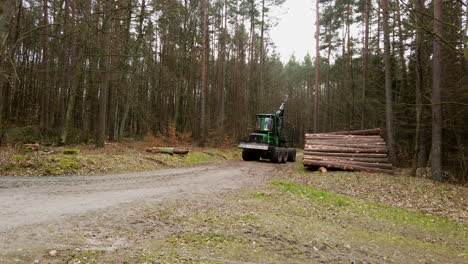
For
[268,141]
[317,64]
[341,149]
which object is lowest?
[341,149]

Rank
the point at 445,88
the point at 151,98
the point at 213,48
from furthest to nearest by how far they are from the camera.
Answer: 1. the point at 151,98
2. the point at 213,48
3. the point at 445,88

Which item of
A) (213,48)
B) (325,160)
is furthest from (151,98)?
(325,160)

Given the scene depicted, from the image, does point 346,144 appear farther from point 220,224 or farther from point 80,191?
point 80,191

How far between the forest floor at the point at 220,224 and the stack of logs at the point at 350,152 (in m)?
4.57

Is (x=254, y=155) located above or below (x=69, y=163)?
below

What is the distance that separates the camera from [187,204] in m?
6.46

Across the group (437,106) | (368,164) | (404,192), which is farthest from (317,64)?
(404,192)

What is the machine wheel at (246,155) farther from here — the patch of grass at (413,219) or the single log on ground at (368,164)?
the patch of grass at (413,219)

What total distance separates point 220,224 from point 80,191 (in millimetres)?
4408

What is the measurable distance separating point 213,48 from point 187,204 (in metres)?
28.6

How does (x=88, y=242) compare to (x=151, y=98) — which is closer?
(x=88, y=242)

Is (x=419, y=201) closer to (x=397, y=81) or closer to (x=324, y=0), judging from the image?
(x=397, y=81)

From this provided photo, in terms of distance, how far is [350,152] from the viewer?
1529 centimetres

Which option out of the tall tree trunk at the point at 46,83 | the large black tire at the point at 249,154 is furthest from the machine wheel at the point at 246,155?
the tall tree trunk at the point at 46,83
